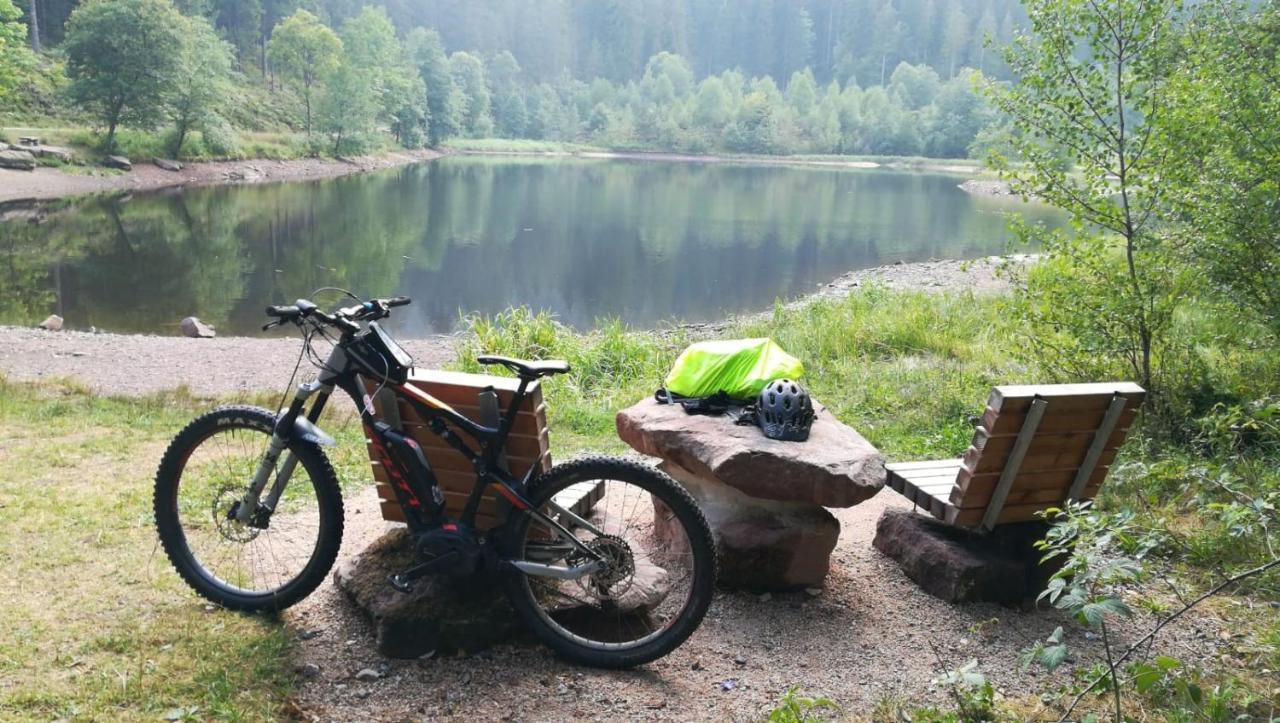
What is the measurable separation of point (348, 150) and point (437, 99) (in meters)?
27.7

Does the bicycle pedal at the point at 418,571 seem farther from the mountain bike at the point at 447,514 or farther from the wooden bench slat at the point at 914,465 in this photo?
the wooden bench slat at the point at 914,465

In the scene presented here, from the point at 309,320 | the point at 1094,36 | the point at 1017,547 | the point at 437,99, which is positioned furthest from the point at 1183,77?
the point at 437,99

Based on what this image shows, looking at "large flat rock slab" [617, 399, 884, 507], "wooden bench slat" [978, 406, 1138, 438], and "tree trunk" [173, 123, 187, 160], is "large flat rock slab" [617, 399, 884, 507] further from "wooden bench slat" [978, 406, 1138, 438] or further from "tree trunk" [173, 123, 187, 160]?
"tree trunk" [173, 123, 187, 160]

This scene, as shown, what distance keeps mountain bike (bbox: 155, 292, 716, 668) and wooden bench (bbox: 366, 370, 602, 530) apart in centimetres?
4

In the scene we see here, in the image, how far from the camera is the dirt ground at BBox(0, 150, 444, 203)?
37562mm

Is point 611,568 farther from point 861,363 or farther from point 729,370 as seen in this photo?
point 861,363

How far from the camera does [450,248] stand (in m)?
32.2

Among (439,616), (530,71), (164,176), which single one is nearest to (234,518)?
(439,616)

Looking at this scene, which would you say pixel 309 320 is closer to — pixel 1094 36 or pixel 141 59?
pixel 1094 36

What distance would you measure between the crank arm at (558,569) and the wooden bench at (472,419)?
226mm

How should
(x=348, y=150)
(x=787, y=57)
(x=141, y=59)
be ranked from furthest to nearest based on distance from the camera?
(x=787, y=57)
(x=348, y=150)
(x=141, y=59)

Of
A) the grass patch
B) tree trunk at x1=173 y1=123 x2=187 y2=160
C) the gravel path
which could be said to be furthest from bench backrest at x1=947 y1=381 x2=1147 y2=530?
tree trunk at x1=173 y1=123 x2=187 y2=160

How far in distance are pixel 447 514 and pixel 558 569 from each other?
58cm

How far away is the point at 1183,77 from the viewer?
713cm
